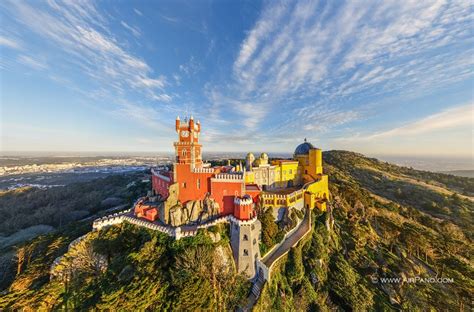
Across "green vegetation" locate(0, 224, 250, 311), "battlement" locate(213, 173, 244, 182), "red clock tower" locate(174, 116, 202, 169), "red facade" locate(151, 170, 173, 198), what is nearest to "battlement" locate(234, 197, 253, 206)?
"battlement" locate(213, 173, 244, 182)

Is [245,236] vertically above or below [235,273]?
above

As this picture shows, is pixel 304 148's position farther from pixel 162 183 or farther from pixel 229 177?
pixel 162 183

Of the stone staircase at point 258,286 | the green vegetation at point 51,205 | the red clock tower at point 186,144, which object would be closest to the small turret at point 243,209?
the stone staircase at point 258,286

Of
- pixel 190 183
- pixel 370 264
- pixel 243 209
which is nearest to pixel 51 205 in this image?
pixel 190 183

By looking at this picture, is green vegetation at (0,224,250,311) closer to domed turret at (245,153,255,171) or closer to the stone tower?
the stone tower

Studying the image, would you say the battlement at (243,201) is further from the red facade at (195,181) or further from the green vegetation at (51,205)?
the green vegetation at (51,205)

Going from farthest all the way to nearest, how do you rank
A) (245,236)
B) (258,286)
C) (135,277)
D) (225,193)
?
(225,193) < (245,236) < (258,286) < (135,277)
